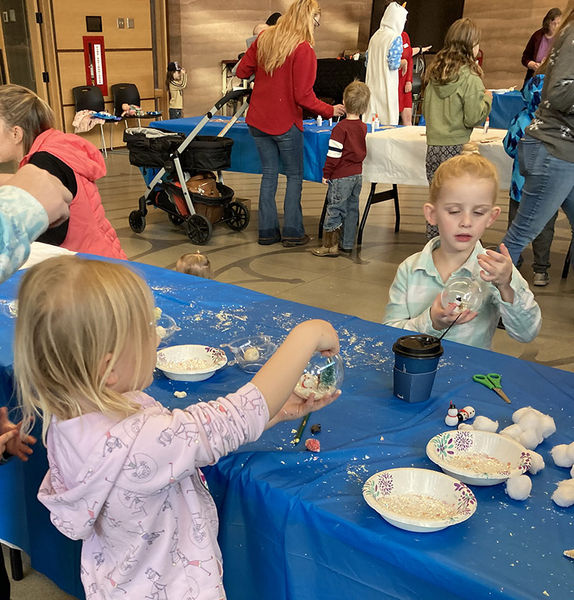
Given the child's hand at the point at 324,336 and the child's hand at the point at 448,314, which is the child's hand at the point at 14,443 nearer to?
the child's hand at the point at 324,336

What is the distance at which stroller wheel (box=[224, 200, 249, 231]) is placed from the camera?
5871 millimetres

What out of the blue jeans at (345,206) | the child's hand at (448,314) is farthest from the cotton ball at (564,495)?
the blue jeans at (345,206)

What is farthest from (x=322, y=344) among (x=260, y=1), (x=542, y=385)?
(x=260, y=1)

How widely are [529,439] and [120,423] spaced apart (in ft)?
2.59

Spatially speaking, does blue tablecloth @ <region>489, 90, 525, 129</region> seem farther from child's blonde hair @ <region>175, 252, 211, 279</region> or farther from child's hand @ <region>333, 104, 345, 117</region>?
child's blonde hair @ <region>175, 252, 211, 279</region>

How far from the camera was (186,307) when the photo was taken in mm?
2072

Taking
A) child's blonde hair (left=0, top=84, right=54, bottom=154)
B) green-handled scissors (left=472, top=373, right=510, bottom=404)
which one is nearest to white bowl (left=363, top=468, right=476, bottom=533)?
green-handled scissors (left=472, top=373, right=510, bottom=404)

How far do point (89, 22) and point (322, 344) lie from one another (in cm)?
961

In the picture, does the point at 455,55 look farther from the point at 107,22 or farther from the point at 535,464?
the point at 107,22

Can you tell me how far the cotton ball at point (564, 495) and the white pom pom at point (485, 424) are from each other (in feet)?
0.69

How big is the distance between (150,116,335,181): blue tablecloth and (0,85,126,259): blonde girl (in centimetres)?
279

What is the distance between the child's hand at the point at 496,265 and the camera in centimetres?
165

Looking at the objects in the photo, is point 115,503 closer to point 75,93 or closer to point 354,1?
point 75,93

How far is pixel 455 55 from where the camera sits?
4.47m
